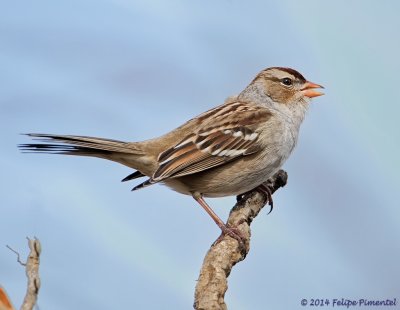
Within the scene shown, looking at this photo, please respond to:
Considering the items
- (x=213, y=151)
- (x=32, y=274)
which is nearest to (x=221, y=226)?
(x=213, y=151)

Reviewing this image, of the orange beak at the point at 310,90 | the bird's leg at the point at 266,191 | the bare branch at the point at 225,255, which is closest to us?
the bare branch at the point at 225,255

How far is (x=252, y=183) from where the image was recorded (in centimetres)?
441

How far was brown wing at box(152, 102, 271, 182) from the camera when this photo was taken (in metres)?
4.36

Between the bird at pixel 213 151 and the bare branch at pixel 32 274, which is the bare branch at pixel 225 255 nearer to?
the bird at pixel 213 151

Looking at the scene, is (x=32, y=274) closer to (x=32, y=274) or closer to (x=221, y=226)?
(x=32, y=274)

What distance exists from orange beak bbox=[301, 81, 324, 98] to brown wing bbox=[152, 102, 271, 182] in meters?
0.44

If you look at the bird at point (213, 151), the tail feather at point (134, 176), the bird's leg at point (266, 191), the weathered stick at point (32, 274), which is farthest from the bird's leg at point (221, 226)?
the weathered stick at point (32, 274)

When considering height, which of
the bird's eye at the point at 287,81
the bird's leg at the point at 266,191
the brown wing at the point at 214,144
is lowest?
the bird's leg at the point at 266,191

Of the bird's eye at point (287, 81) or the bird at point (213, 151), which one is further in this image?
the bird's eye at point (287, 81)

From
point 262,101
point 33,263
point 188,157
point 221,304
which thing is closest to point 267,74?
point 262,101

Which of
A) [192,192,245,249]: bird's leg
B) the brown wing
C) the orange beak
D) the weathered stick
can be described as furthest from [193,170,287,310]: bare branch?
the weathered stick

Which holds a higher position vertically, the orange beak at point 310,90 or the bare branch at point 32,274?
the orange beak at point 310,90

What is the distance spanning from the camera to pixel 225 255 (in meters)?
3.33

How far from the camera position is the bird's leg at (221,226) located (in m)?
3.74
